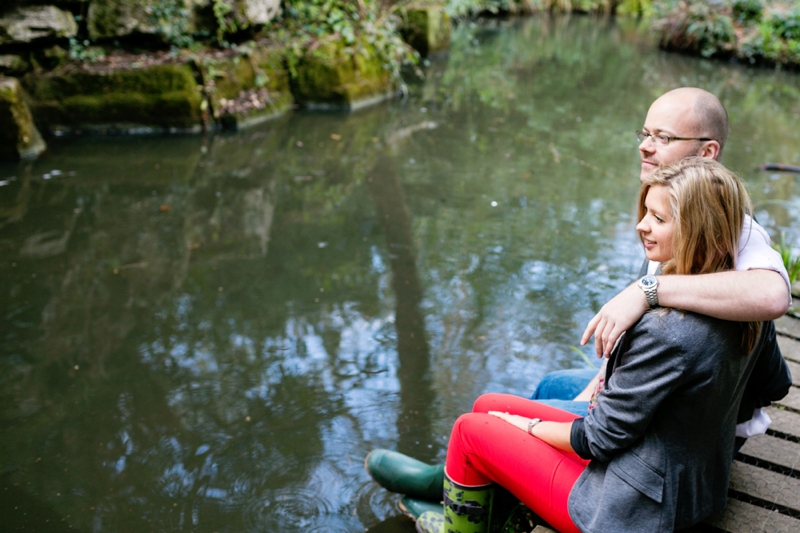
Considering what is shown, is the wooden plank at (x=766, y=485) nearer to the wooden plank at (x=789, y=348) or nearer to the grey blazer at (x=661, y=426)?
the grey blazer at (x=661, y=426)

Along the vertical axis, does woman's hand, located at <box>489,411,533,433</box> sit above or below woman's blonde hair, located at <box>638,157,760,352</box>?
below

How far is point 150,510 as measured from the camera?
256 cm

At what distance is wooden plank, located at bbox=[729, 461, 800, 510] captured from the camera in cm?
187

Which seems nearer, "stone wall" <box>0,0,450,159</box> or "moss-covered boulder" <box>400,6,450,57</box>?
"stone wall" <box>0,0,450,159</box>

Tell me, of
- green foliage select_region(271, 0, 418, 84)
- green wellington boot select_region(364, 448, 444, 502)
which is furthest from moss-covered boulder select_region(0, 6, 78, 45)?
green wellington boot select_region(364, 448, 444, 502)

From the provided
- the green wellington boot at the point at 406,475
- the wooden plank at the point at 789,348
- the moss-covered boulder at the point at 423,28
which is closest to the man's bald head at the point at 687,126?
the wooden plank at the point at 789,348

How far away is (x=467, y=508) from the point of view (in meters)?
1.96

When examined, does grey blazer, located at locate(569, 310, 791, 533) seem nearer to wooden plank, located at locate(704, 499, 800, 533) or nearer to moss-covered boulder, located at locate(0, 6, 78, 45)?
wooden plank, located at locate(704, 499, 800, 533)

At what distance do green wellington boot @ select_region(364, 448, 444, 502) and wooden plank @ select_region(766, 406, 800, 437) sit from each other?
1.12 metres

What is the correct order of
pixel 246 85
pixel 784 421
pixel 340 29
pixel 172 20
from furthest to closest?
pixel 340 29 → pixel 246 85 → pixel 172 20 → pixel 784 421

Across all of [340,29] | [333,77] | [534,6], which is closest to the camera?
[333,77]

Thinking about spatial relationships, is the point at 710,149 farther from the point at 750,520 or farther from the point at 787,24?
the point at 787,24

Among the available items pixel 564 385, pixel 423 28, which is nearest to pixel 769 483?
pixel 564 385

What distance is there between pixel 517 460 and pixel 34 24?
7324 millimetres
